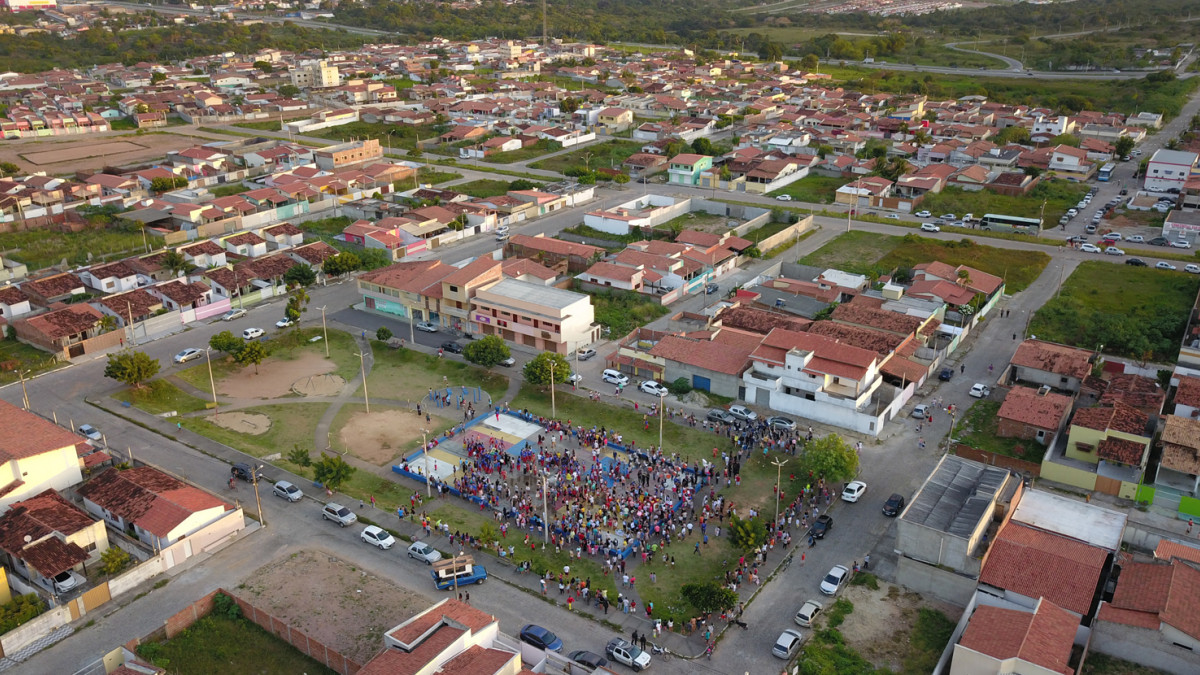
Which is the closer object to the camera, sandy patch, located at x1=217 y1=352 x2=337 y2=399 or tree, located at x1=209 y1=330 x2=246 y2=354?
sandy patch, located at x1=217 y1=352 x2=337 y2=399

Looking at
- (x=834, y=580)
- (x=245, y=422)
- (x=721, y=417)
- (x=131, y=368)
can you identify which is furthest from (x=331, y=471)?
(x=834, y=580)

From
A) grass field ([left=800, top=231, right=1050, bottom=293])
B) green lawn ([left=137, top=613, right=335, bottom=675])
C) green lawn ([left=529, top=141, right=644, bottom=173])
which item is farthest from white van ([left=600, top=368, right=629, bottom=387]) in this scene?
green lawn ([left=529, top=141, right=644, bottom=173])

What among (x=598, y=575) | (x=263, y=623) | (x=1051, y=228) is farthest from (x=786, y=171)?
(x=263, y=623)

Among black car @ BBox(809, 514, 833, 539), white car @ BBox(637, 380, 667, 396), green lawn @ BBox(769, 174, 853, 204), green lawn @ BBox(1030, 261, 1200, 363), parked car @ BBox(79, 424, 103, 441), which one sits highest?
green lawn @ BBox(769, 174, 853, 204)

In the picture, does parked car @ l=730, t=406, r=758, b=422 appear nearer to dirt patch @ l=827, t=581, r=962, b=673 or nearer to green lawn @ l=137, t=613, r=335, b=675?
dirt patch @ l=827, t=581, r=962, b=673

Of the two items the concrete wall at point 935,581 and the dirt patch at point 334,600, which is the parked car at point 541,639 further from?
the concrete wall at point 935,581

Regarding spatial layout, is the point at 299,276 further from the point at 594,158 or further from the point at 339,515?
the point at 594,158

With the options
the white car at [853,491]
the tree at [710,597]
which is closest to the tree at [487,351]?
the white car at [853,491]
